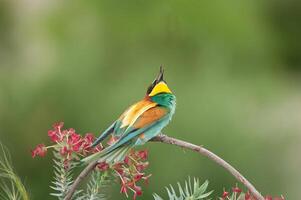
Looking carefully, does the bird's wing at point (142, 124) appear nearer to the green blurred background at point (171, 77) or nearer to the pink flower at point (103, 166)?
the pink flower at point (103, 166)

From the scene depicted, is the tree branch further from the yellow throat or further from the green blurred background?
the green blurred background

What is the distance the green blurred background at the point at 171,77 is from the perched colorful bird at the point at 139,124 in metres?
0.92

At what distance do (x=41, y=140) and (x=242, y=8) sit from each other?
0.94 meters

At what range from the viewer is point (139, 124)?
18.8 inches

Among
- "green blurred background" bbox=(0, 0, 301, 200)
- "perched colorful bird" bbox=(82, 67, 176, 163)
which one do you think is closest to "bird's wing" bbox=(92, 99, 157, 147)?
"perched colorful bird" bbox=(82, 67, 176, 163)

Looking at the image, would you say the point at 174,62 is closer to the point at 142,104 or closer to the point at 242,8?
the point at 242,8

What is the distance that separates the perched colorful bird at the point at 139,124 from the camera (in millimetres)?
460

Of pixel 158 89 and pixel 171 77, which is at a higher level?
pixel 158 89

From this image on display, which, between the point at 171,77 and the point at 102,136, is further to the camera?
the point at 171,77

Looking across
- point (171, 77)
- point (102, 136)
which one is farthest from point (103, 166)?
point (171, 77)

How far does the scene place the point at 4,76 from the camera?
1939 millimetres

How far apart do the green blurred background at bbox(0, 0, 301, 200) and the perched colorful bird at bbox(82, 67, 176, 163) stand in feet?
3.02

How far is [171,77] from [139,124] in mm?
1366

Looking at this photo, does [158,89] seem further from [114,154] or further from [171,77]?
[171,77]
